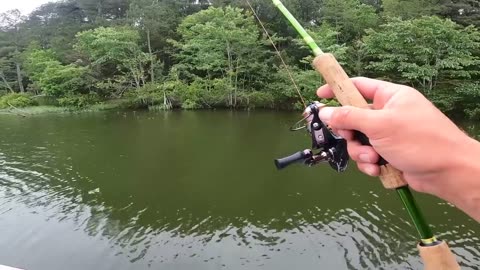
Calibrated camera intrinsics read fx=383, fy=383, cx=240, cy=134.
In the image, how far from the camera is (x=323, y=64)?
139cm

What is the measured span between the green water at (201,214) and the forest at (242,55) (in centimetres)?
989

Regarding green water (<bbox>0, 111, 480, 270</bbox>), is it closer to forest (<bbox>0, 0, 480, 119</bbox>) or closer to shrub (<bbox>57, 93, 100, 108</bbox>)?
forest (<bbox>0, 0, 480, 119</bbox>)

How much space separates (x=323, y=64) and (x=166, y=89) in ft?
90.8

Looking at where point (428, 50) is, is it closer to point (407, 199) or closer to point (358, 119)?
point (407, 199)

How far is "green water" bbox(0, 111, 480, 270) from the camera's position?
21.2 feet

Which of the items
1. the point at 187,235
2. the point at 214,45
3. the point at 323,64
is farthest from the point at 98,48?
the point at 323,64

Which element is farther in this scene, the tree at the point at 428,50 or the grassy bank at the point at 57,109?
the grassy bank at the point at 57,109

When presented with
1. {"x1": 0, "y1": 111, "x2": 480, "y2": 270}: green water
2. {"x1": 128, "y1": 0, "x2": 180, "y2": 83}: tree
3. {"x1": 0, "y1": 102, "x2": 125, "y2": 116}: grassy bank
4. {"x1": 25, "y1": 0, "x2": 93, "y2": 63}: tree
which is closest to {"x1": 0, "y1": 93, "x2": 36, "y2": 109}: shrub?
{"x1": 0, "y1": 102, "x2": 125, "y2": 116}: grassy bank

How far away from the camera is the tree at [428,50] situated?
1844 cm

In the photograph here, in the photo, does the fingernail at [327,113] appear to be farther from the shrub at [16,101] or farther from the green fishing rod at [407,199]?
the shrub at [16,101]

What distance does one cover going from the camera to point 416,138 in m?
0.98

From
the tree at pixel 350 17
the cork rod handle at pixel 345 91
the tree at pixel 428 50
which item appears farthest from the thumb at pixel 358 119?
the tree at pixel 350 17

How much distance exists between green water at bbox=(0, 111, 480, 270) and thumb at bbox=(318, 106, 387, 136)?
542cm

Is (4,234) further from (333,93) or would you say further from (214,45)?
(214,45)
